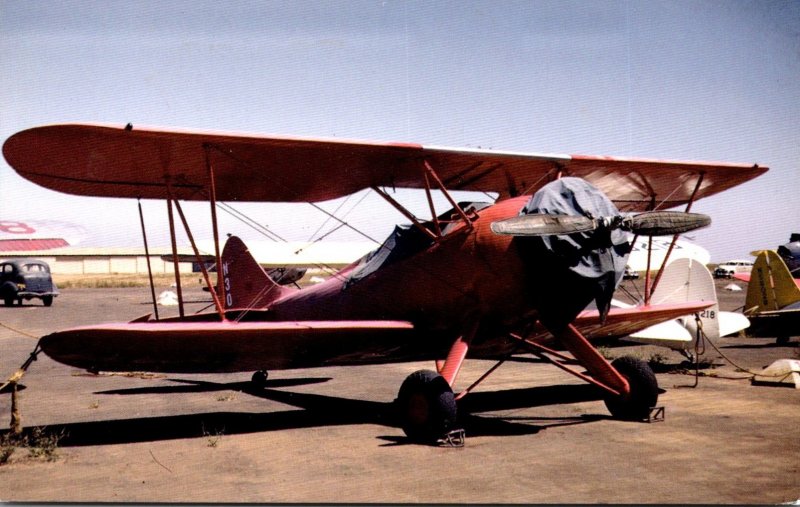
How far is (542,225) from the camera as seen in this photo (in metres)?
5.88

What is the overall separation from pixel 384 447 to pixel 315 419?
1736mm

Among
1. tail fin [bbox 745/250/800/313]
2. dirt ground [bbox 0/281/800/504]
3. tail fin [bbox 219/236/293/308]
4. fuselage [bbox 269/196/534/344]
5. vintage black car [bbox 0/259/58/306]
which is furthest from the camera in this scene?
vintage black car [bbox 0/259/58/306]

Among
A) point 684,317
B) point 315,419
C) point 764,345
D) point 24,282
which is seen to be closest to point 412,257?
point 315,419

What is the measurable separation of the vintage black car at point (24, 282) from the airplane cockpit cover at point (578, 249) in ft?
99.4

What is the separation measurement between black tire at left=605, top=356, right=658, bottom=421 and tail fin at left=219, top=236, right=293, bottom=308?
508 cm

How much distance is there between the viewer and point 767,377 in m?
9.78

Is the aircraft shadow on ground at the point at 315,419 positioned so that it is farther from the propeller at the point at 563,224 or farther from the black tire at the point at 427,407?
the propeller at the point at 563,224

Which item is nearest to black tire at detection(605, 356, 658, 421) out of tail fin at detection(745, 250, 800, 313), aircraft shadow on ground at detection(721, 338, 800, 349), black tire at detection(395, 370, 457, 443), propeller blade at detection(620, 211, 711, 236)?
propeller blade at detection(620, 211, 711, 236)

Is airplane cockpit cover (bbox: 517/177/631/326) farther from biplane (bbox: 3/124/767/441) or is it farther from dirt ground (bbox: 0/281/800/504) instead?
dirt ground (bbox: 0/281/800/504)

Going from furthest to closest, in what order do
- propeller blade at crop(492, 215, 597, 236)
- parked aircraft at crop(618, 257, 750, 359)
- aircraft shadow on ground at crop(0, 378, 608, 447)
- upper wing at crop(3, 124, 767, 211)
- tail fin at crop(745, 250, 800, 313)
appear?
tail fin at crop(745, 250, 800, 313) → parked aircraft at crop(618, 257, 750, 359) → aircraft shadow on ground at crop(0, 378, 608, 447) → upper wing at crop(3, 124, 767, 211) → propeller blade at crop(492, 215, 597, 236)

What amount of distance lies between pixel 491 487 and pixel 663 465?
1.46 metres

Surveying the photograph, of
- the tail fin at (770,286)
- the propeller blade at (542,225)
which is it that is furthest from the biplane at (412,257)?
the tail fin at (770,286)

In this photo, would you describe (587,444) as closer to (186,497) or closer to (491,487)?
(491,487)

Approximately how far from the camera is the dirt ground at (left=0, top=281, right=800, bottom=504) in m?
4.80
